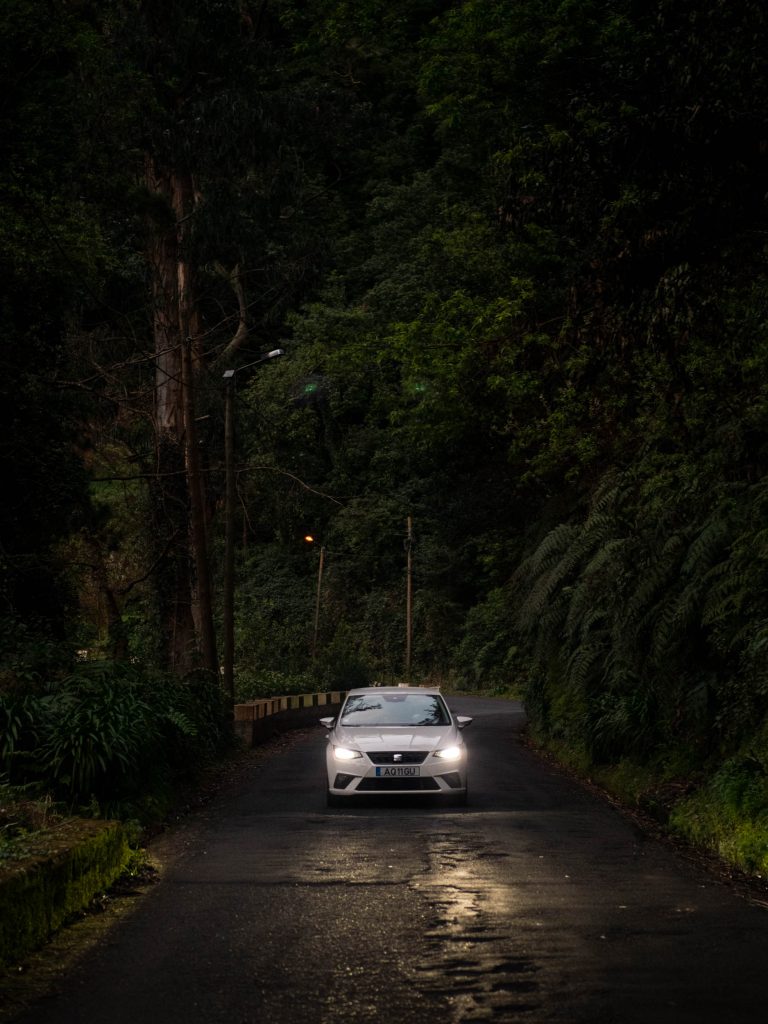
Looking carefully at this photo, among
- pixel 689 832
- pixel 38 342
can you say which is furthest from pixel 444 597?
pixel 689 832

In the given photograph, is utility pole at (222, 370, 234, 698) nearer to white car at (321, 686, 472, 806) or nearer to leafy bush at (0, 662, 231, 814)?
leafy bush at (0, 662, 231, 814)

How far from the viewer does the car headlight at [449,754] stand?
15.5 meters

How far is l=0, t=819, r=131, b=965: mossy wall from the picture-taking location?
734cm

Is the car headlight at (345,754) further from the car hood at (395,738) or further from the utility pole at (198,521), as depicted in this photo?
the utility pole at (198,521)

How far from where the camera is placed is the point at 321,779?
1986 cm

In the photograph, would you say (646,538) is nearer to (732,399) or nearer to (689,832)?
(732,399)

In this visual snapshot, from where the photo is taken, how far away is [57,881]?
8359mm

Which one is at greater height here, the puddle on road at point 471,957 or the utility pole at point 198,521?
the utility pole at point 198,521

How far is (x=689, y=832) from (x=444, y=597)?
47.9 metres

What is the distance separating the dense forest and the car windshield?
2201mm

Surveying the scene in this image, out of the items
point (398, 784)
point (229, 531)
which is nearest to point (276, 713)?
point (229, 531)

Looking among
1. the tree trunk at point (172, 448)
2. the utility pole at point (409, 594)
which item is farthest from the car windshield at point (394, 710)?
the utility pole at point (409, 594)

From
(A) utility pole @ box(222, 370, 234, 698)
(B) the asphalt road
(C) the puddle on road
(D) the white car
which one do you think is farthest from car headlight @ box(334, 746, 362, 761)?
(A) utility pole @ box(222, 370, 234, 698)

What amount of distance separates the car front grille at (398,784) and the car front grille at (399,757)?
21cm
